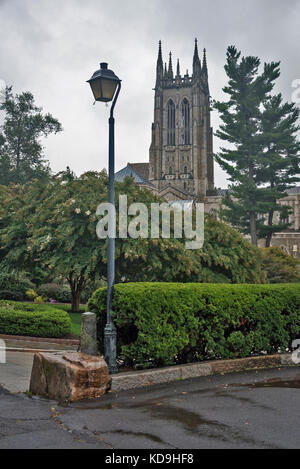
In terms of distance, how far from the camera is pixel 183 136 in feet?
349

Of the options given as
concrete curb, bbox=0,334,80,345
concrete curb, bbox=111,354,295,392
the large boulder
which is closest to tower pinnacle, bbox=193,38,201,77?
concrete curb, bbox=0,334,80,345

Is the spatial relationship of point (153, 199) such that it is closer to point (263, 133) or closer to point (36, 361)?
point (36, 361)

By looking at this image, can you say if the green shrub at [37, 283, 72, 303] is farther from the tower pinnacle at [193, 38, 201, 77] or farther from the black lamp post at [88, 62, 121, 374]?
the tower pinnacle at [193, 38, 201, 77]

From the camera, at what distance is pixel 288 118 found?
4981 centimetres

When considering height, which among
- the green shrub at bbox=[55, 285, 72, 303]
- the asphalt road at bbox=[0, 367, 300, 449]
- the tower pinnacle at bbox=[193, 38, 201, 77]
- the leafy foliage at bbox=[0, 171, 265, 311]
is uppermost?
the tower pinnacle at bbox=[193, 38, 201, 77]

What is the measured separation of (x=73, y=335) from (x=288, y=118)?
41.6m

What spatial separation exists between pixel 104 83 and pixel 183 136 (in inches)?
3953

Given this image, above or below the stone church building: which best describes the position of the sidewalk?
below

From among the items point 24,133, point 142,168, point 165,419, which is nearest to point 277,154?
point 24,133

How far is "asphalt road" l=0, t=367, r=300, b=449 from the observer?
478 centimetres

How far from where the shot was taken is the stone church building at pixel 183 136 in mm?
101625

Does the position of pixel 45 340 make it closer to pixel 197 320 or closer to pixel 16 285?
pixel 197 320

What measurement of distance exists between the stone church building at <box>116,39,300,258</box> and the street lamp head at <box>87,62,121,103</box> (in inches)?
3537
